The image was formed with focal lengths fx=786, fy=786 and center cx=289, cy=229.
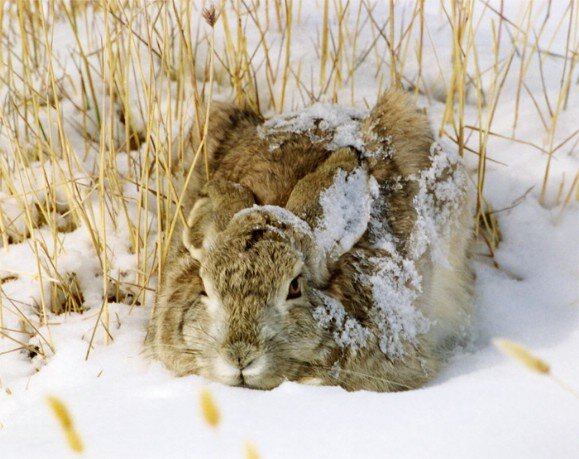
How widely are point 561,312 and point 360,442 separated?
1916 millimetres

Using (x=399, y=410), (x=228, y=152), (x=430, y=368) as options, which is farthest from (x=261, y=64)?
(x=399, y=410)

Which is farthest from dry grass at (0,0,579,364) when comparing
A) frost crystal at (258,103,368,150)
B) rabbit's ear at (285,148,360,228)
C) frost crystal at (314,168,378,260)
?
frost crystal at (314,168,378,260)

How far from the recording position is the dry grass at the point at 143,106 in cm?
368

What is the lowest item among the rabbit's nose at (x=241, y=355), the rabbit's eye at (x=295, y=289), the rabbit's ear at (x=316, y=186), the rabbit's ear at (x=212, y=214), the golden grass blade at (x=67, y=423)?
the rabbit's nose at (x=241, y=355)

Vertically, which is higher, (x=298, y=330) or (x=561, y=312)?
(x=298, y=330)

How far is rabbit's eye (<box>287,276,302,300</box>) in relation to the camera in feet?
9.40

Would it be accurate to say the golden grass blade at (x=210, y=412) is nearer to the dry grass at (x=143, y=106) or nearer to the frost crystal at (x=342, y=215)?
the frost crystal at (x=342, y=215)

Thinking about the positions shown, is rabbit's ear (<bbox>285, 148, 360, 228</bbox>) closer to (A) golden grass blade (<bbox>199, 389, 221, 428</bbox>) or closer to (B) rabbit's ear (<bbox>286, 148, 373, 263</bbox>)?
(B) rabbit's ear (<bbox>286, 148, 373, 263</bbox>)

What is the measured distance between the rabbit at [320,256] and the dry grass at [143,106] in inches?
9.9

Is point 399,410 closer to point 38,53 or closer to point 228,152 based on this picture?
point 228,152

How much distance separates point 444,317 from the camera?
12.1 feet

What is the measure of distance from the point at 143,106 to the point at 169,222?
1.36 metres

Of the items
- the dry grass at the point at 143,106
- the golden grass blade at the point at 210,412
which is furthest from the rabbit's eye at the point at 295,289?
the golden grass blade at the point at 210,412

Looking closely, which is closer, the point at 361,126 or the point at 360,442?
the point at 360,442
